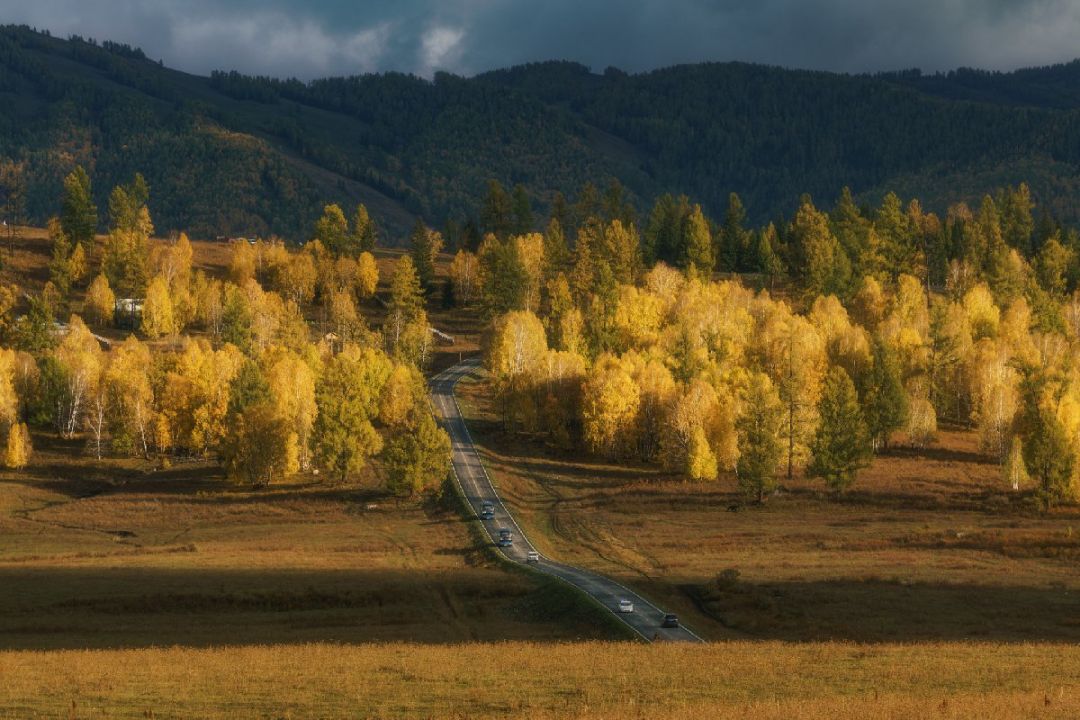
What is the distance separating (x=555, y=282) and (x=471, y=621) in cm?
11326

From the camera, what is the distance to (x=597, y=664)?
43750mm

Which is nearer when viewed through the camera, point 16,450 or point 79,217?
→ point 16,450

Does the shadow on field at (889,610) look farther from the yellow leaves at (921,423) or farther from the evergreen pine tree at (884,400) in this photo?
the yellow leaves at (921,423)

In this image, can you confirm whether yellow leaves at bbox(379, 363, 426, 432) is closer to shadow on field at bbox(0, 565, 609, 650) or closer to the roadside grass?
the roadside grass

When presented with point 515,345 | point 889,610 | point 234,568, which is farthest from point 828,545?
point 515,345

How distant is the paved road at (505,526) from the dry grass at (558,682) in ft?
29.1

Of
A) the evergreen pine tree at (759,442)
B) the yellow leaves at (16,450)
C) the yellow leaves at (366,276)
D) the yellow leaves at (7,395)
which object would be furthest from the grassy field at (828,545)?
the yellow leaves at (366,276)

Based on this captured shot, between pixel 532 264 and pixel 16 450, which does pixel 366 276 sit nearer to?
pixel 532 264

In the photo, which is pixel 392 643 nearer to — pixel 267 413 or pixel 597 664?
pixel 597 664

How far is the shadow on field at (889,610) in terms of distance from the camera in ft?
182

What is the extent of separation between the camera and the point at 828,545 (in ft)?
277

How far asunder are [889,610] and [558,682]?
26593 mm

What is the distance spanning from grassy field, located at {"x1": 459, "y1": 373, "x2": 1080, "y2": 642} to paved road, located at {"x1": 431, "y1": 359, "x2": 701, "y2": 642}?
146 cm

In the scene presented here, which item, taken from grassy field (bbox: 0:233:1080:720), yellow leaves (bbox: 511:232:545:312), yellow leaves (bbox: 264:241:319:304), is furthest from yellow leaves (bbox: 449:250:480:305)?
grassy field (bbox: 0:233:1080:720)
